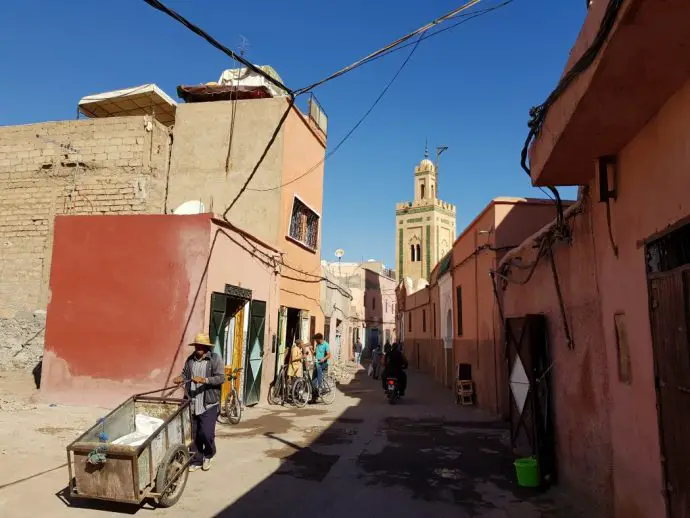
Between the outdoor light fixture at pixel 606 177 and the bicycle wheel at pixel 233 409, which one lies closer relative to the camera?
the outdoor light fixture at pixel 606 177

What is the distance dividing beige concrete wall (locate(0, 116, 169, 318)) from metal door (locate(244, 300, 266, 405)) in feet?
16.9

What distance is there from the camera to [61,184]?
1530cm

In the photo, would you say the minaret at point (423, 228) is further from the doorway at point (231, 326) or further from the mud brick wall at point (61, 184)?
the doorway at point (231, 326)

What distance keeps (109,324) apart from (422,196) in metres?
52.2

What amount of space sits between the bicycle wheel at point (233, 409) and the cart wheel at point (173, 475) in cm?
428

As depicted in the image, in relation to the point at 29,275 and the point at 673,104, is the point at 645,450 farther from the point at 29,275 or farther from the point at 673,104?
the point at 29,275

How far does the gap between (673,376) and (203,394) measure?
486 cm

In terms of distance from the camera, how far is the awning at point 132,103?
17.0 metres

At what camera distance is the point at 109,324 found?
10039 mm

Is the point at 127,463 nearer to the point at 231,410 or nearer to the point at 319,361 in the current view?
the point at 231,410

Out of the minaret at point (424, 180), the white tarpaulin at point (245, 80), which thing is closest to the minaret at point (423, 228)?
the minaret at point (424, 180)

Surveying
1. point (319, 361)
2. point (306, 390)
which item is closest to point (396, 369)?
point (319, 361)

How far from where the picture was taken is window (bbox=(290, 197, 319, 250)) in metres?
15.3

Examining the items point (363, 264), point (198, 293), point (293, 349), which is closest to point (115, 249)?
point (198, 293)
